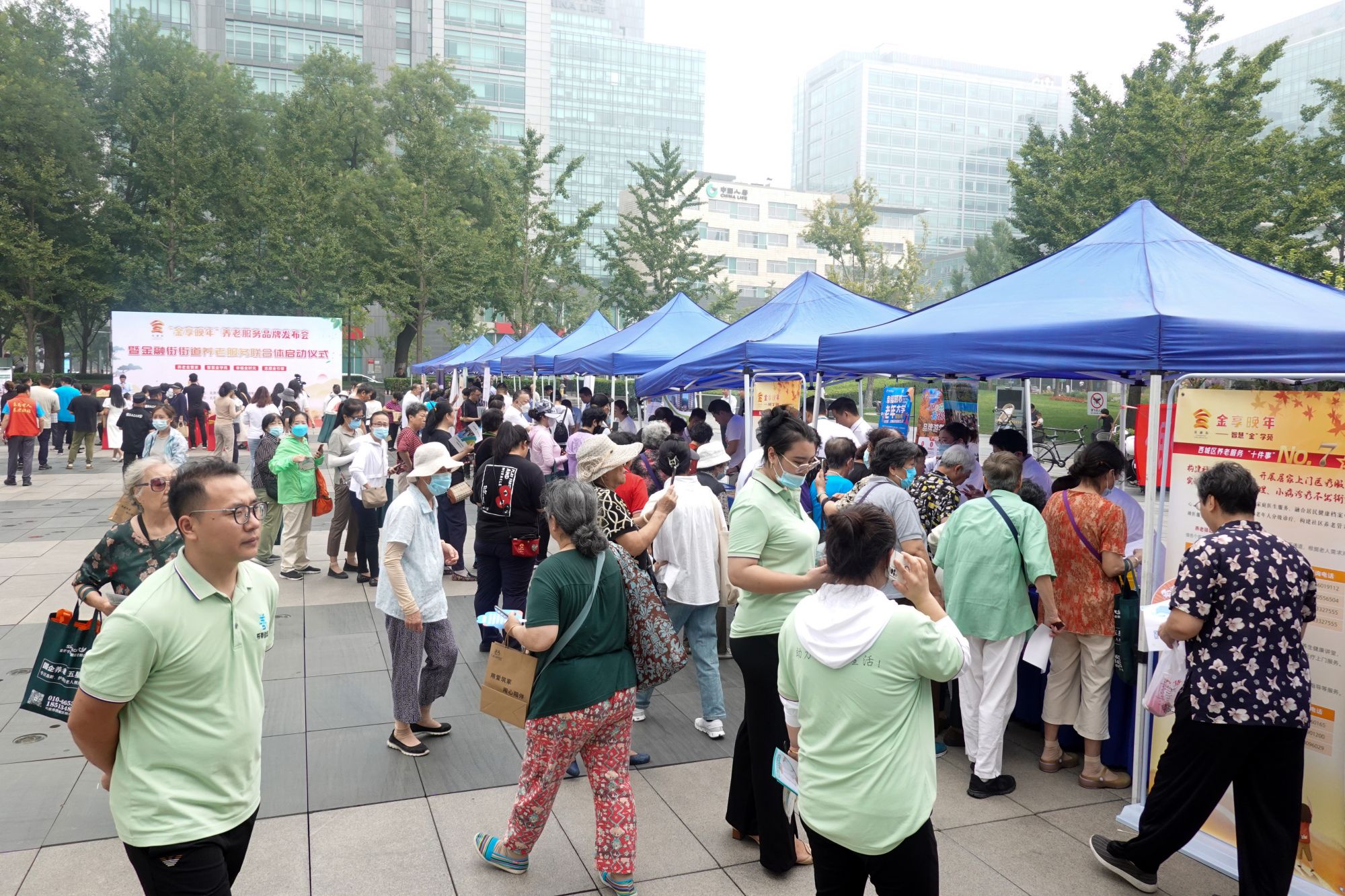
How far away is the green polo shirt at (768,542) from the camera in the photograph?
138 inches

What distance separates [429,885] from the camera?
3549 mm

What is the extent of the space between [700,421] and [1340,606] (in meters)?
6.15

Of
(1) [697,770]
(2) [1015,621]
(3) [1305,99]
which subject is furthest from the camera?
(3) [1305,99]

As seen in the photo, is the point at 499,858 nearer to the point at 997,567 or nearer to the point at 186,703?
the point at 186,703

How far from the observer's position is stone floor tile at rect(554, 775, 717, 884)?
12.2 ft

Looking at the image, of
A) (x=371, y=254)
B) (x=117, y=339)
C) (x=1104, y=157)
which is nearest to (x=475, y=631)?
(x=117, y=339)

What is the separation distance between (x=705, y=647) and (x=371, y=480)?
4.21 metres

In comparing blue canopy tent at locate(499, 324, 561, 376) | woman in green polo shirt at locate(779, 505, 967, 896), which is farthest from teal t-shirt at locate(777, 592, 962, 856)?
blue canopy tent at locate(499, 324, 561, 376)

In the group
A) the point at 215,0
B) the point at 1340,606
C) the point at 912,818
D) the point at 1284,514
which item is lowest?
the point at 912,818

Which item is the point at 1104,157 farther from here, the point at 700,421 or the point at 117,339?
the point at 117,339

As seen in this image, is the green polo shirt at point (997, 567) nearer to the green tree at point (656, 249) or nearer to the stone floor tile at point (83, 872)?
the stone floor tile at point (83, 872)

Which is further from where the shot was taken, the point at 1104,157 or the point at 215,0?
the point at 215,0

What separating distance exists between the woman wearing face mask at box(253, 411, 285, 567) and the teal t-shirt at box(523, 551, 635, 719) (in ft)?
22.0

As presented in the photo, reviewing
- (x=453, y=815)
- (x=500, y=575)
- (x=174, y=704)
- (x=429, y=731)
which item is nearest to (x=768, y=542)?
(x=453, y=815)
